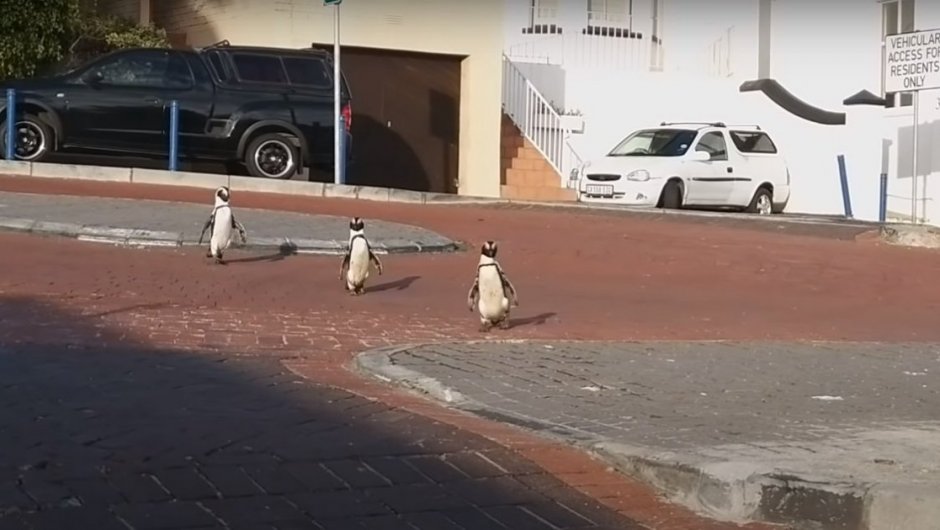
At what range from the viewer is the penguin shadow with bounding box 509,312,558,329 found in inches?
427

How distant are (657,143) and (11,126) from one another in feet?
33.0

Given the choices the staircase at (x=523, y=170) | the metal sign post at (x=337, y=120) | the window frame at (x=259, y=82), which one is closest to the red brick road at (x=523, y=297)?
the metal sign post at (x=337, y=120)

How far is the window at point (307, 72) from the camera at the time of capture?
2144cm

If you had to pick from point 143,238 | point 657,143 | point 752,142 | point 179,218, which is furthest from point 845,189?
point 143,238

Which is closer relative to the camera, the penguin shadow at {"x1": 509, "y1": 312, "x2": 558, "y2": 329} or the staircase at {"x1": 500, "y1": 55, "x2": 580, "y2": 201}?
the penguin shadow at {"x1": 509, "y1": 312, "x2": 558, "y2": 329}

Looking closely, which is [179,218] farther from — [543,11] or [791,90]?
[791,90]

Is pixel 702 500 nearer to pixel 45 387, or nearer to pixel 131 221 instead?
pixel 45 387

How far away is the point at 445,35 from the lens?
85.6 feet

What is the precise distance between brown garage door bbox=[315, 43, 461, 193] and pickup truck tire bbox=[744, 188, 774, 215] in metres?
5.55

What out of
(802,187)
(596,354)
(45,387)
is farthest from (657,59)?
(45,387)

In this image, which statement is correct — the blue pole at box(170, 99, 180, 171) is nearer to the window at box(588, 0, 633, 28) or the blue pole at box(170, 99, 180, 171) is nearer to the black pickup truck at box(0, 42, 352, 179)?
the black pickup truck at box(0, 42, 352, 179)

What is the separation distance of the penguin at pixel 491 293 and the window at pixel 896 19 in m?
15.2

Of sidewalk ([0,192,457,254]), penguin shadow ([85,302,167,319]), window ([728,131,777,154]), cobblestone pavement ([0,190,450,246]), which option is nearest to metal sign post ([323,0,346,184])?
cobblestone pavement ([0,190,450,246])

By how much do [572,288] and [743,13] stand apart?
16.0m
